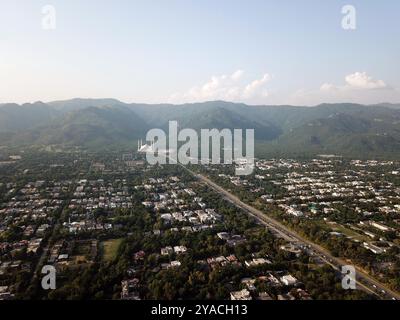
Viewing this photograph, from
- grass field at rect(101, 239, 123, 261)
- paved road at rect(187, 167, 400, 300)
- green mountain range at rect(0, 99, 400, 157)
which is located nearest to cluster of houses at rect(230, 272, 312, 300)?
paved road at rect(187, 167, 400, 300)

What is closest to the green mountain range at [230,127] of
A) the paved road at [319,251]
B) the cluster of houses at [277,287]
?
Answer: the paved road at [319,251]

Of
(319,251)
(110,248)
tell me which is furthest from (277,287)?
(110,248)

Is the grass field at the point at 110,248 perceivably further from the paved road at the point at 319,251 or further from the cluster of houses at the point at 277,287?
the paved road at the point at 319,251

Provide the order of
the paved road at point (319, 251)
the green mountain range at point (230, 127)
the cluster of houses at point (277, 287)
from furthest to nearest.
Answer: the green mountain range at point (230, 127), the paved road at point (319, 251), the cluster of houses at point (277, 287)

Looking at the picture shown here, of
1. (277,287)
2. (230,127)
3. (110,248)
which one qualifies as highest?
(230,127)

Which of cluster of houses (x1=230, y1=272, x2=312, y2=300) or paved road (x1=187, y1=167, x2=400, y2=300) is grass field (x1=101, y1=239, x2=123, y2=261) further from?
paved road (x1=187, y1=167, x2=400, y2=300)

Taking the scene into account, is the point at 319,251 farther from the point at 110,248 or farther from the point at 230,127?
the point at 230,127
